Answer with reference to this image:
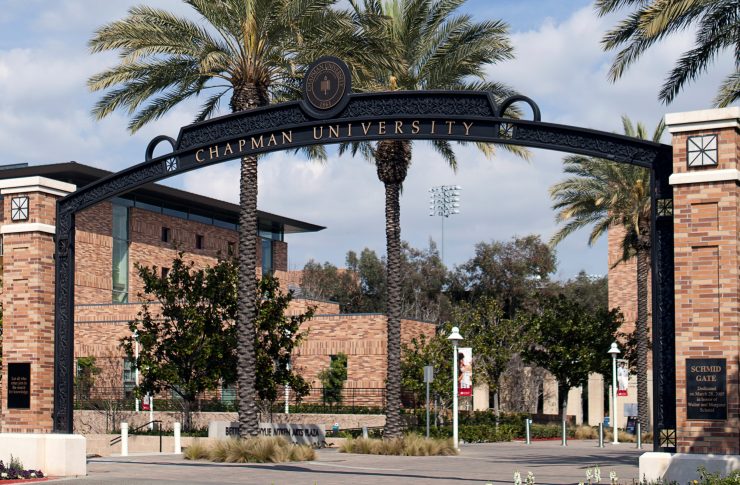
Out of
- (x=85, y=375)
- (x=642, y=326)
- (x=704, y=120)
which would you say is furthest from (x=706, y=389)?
(x=85, y=375)

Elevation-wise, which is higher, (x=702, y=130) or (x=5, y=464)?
(x=702, y=130)

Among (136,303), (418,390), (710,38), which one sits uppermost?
(710,38)

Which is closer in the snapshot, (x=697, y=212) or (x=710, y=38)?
(x=697, y=212)

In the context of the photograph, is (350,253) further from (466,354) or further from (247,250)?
(247,250)

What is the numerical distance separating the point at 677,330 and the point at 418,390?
106 feet

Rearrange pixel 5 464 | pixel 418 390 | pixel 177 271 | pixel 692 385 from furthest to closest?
pixel 418 390 → pixel 177 271 → pixel 5 464 → pixel 692 385

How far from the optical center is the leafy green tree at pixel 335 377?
5303cm

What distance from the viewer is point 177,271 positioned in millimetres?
38281

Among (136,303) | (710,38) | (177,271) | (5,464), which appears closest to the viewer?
(5,464)

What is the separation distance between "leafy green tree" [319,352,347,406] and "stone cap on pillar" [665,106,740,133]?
37845mm

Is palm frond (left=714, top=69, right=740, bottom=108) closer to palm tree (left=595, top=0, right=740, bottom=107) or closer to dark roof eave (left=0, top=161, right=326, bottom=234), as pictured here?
palm tree (left=595, top=0, right=740, bottom=107)

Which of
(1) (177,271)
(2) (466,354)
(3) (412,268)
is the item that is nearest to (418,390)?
(2) (466,354)

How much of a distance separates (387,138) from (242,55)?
1121cm

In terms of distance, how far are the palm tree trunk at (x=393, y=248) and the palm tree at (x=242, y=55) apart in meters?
4.53
